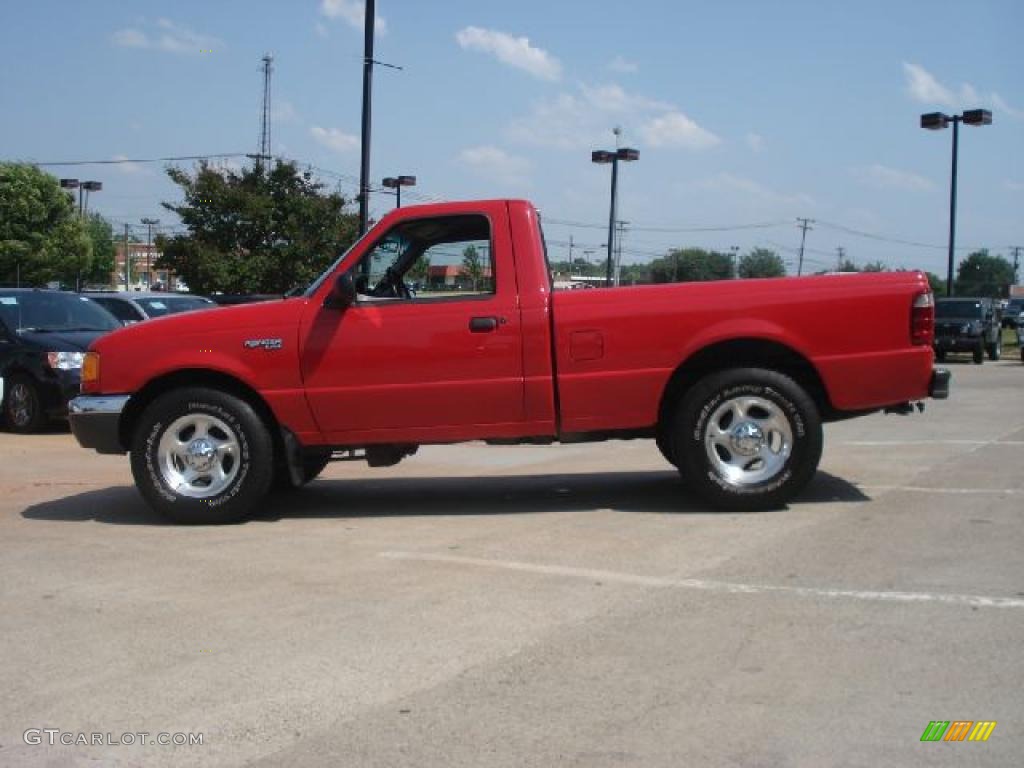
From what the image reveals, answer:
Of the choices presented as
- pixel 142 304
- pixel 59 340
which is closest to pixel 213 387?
pixel 59 340

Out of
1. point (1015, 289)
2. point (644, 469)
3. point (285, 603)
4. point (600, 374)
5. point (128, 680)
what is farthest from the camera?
point (1015, 289)

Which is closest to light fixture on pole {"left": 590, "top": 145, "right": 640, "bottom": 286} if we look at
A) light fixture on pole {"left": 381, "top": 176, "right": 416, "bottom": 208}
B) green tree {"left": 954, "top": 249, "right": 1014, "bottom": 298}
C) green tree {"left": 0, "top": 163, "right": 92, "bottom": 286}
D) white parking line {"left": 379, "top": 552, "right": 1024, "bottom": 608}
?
light fixture on pole {"left": 381, "top": 176, "right": 416, "bottom": 208}

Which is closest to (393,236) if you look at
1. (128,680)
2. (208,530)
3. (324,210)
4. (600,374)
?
(600,374)

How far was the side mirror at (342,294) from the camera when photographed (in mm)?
7340

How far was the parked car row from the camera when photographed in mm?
12938

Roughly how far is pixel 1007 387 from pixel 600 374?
1455 cm

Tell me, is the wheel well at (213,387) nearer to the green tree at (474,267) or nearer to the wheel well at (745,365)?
the green tree at (474,267)

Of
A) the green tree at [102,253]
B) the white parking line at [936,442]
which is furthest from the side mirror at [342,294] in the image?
the green tree at [102,253]

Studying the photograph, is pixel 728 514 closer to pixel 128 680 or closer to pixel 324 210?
pixel 128 680

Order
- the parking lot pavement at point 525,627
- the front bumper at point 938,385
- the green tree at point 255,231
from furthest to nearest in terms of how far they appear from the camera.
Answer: the green tree at point 255,231 → the front bumper at point 938,385 → the parking lot pavement at point 525,627

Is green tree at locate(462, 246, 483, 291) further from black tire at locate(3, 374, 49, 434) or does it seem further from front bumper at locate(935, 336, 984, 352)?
front bumper at locate(935, 336, 984, 352)

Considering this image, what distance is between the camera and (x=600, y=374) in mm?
7293

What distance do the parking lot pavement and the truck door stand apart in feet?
2.29

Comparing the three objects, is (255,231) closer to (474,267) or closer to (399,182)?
(399,182)
